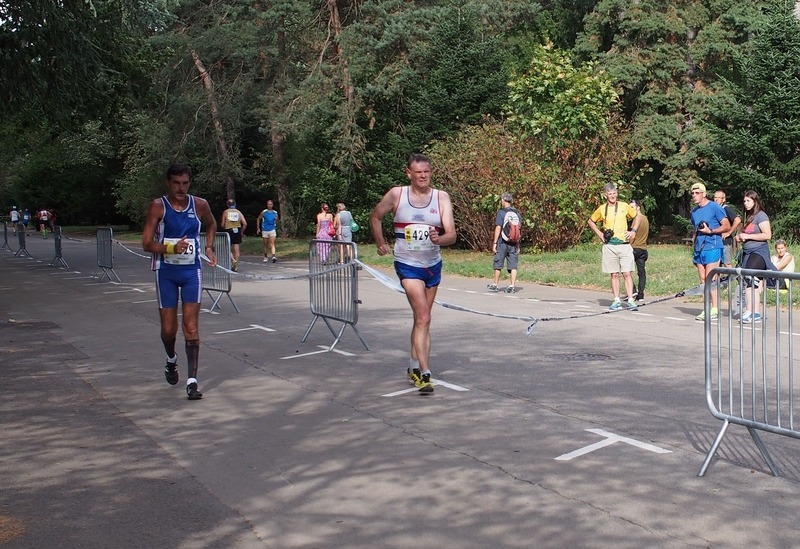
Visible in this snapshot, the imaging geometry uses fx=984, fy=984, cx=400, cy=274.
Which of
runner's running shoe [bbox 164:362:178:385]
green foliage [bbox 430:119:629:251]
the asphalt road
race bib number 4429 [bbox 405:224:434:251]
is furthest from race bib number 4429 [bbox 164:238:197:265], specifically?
green foliage [bbox 430:119:629:251]

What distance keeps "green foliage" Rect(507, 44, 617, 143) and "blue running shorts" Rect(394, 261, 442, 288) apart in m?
19.8

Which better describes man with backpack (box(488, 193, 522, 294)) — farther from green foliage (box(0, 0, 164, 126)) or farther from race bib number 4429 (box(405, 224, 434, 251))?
race bib number 4429 (box(405, 224, 434, 251))

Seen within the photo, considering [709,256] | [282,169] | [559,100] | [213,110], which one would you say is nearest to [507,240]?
[709,256]

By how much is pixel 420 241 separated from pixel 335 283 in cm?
314

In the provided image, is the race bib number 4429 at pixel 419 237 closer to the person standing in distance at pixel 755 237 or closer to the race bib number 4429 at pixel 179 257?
the race bib number 4429 at pixel 179 257

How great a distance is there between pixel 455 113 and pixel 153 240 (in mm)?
26744

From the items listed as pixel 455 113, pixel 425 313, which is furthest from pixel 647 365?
pixel 455 113

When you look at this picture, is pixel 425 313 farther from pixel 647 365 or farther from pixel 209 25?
pixel 209 25

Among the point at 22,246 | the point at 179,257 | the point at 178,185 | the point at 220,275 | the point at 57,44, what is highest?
the point at 57,44

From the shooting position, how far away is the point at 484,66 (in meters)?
34.5

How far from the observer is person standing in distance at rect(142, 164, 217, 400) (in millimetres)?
8570

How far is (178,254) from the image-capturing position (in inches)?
339

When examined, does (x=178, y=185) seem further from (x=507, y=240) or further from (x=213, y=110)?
(x=213, y=110)

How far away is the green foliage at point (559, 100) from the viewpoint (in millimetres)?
27766
